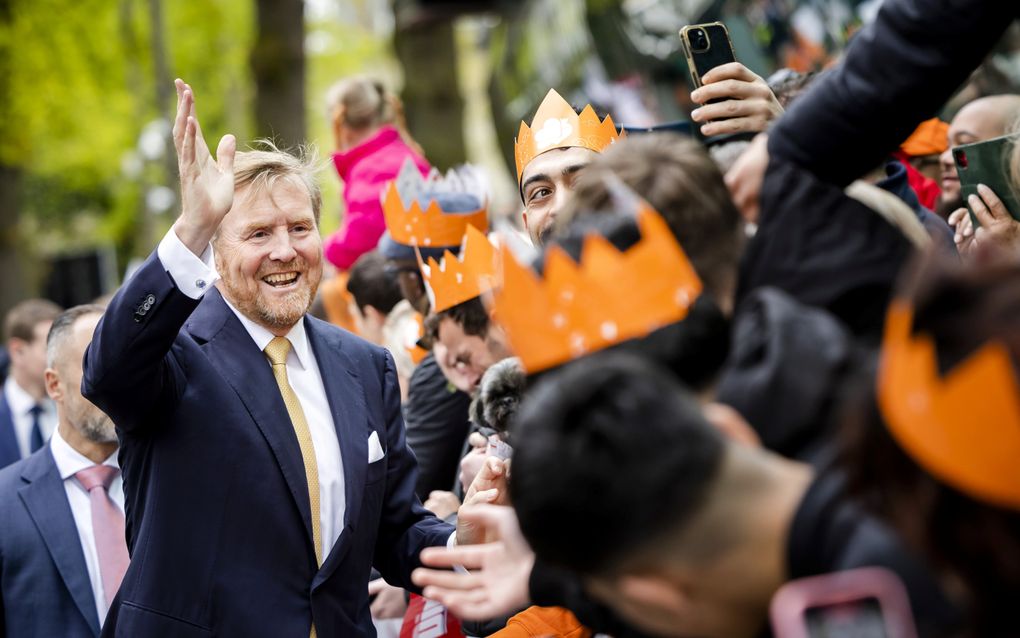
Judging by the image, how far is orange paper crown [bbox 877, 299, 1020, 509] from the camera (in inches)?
60.4

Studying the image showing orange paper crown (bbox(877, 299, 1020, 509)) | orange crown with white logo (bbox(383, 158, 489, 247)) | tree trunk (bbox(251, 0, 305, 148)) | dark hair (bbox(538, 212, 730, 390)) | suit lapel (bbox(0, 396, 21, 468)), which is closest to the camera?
orange paper crown (bbox(877, 299, 1020, 509))

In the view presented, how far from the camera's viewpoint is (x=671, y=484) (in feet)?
5.94

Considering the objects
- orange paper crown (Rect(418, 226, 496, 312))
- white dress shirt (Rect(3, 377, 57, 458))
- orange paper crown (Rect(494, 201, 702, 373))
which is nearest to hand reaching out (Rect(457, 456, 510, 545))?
orange paper crown (Rect(418, 226, 496, 312))

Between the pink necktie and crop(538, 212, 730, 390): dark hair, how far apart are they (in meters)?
3.03

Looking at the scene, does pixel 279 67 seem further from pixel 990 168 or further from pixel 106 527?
pixel 990 168

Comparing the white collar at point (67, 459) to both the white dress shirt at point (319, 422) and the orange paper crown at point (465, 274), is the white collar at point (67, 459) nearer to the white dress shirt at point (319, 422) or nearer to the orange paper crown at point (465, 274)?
the white dress shirt at point (319, 422)

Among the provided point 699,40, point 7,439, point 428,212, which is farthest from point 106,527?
point 7,439

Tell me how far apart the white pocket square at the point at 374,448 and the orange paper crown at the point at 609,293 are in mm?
1842

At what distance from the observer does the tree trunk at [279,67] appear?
1572cm

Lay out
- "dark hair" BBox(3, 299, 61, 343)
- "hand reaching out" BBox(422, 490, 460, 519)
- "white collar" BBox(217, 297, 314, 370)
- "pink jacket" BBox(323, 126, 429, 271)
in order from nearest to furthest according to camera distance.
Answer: "white collar" BBox(217, 297, 314, 370), "hand reaching out" BBox(422, 490, 460, 519), "pink jacket" BBox(323, 126, 429, 271), "dark hair" BBox(3, 299, 61, 343)

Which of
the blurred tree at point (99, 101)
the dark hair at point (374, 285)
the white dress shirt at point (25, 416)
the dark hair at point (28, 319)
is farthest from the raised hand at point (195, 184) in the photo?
the blurred tree at point (99, 101)

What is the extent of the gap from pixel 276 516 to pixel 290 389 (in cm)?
42

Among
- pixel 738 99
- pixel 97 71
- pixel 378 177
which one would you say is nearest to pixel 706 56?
pixel 738 99

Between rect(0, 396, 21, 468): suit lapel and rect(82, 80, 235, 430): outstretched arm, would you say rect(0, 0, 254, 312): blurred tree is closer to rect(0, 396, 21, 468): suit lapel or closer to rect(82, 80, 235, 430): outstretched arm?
rect(0, 396, 21, 468): suit lapel
